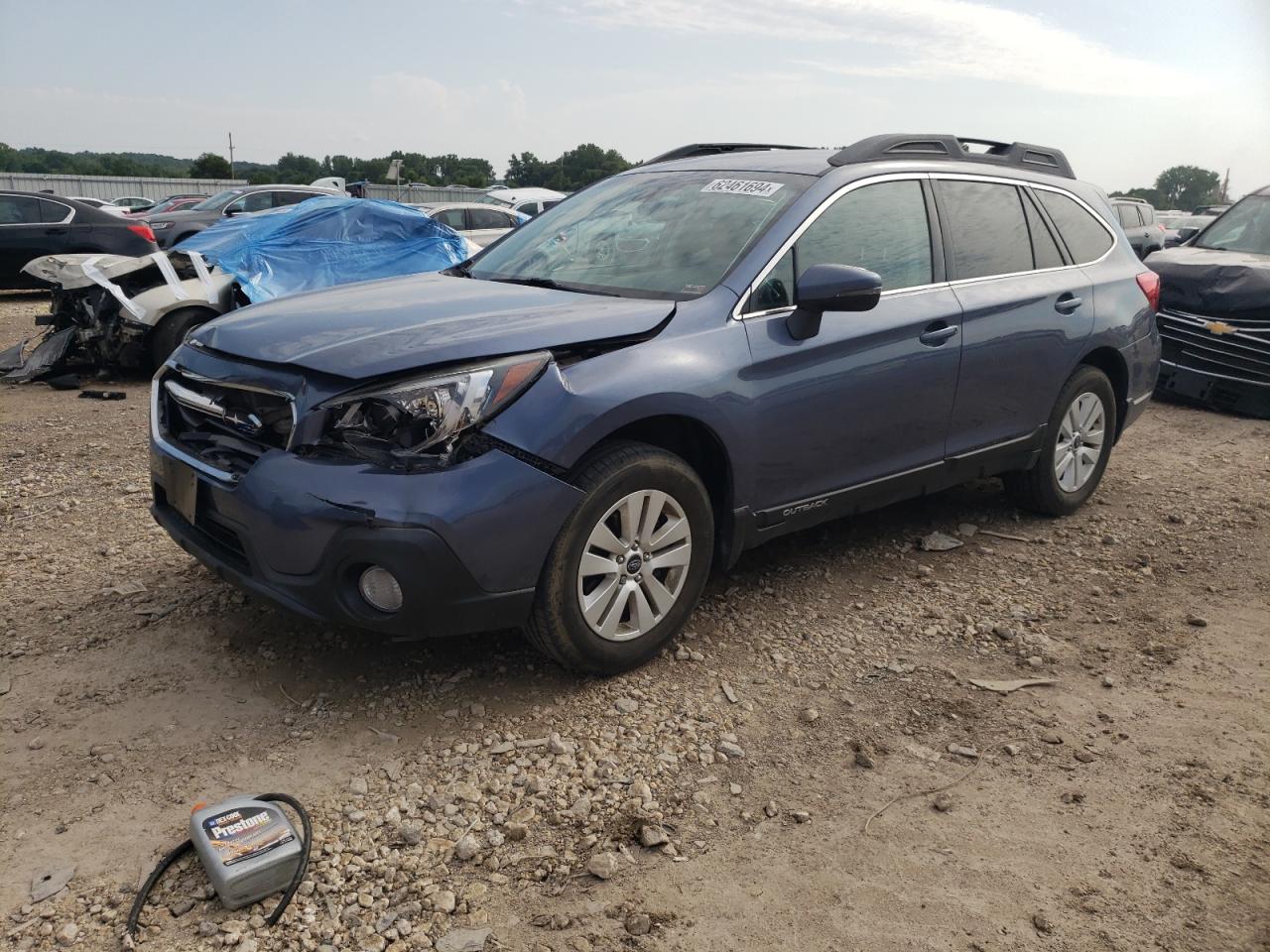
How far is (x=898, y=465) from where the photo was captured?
435 cm

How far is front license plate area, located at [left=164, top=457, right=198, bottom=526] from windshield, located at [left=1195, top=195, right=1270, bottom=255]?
914 cm

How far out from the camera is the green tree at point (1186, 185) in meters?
82.2

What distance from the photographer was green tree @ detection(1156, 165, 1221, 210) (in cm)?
8219

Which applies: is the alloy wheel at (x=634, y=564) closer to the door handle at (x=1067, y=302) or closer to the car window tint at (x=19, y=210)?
the door handle at (x=1067, y=302)

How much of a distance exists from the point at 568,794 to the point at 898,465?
211 centimetres

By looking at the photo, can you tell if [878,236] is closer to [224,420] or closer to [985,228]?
[985,228]

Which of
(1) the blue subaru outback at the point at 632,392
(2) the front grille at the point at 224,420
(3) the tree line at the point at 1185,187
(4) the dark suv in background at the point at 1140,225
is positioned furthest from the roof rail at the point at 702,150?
(3) the tree line at the point at 1185,187

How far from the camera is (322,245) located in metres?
9.94

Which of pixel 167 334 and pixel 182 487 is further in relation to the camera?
pixel 167 334

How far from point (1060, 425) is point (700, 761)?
2.99 m

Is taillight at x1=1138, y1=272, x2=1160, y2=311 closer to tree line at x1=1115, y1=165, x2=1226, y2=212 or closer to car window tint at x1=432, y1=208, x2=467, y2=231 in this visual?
car window tint at x1=432, y1=208, x2=467, y2=231

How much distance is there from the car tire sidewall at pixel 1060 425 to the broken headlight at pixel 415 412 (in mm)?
3174

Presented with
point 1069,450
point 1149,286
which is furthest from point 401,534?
point 1149,286

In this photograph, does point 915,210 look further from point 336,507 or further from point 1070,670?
point 336,507
